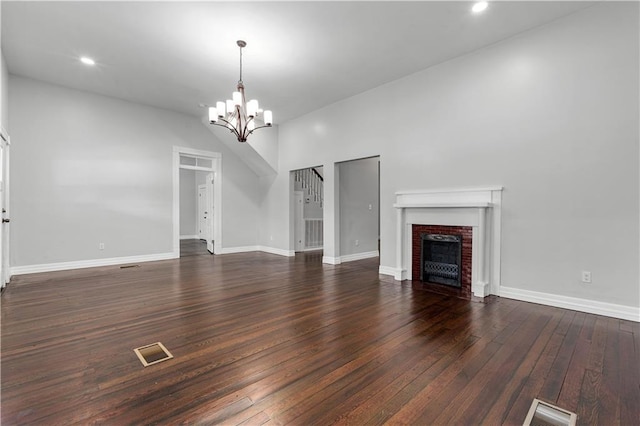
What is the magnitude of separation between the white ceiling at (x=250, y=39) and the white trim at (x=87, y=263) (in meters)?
3.33

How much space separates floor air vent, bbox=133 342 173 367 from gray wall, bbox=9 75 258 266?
4.54 meters

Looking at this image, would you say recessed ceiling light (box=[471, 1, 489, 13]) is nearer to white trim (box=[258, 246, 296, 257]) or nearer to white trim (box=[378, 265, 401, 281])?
white trim (box=[378, 265, 401, 281])

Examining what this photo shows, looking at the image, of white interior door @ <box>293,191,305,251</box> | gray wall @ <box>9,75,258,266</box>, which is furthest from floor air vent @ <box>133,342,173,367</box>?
white interior door @ <box>293,191,305,251</box>

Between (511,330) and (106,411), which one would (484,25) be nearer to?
(511,330)

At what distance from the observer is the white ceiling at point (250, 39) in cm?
328

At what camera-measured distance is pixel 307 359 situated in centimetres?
223

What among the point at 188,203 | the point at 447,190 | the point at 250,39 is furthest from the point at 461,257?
the point at 188,203

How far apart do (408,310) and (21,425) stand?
314cm

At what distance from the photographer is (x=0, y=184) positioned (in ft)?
12.7

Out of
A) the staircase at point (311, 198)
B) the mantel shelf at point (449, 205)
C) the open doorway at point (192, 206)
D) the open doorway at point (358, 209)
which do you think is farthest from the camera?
the open doorway at point (192, 206)

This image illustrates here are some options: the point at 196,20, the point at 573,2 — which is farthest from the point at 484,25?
the point at 196,20

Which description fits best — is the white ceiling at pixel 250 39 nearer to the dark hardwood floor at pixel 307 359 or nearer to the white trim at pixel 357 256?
the dark hardwood floor at pixel 307 359

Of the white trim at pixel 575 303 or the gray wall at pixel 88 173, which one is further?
the gray wall at pixel 88 173

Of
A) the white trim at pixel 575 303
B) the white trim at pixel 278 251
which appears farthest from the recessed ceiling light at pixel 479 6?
the white trim at pixel 278 251
